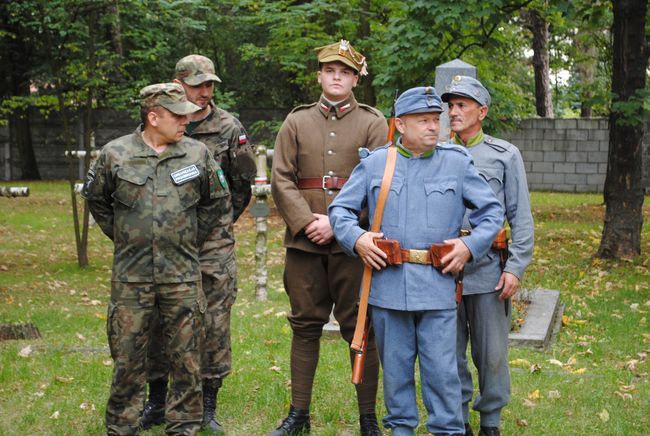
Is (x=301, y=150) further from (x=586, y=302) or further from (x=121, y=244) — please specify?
(x=586, y=302)

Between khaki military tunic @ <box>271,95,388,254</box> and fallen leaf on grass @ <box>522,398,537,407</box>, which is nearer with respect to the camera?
khaki military tunic @ <box>271,95,388,254</box>

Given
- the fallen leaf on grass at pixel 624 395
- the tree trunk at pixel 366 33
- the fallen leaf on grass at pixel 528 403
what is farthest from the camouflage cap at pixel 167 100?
the tree trunk at pixel 366 33

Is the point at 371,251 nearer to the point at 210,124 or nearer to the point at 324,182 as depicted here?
the point at 324,182

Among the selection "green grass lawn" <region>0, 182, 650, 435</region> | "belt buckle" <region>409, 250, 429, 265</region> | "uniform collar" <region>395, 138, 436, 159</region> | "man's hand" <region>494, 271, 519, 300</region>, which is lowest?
"green grass lawn" <region>0, 182, 650, 435</region>

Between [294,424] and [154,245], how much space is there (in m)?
1.34

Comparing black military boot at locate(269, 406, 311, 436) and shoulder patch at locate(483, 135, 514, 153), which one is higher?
shoulder patch at locate(483, 135, 514, 153)

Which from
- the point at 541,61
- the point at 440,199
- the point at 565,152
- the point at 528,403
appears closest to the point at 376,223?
the point at 440,199

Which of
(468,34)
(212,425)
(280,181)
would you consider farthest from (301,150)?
(468,34)

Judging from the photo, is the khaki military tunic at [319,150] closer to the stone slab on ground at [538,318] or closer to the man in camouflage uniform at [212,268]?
the man in camouflage uniform at [212,268]

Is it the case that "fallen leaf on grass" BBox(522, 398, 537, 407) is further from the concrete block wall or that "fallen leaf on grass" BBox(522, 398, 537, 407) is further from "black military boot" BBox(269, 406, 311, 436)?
the concrete block wall

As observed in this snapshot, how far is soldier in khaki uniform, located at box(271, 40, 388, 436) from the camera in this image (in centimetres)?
536

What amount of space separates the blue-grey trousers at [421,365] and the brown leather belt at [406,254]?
0.24 m

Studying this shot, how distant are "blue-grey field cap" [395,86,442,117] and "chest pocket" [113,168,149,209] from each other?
1.35m

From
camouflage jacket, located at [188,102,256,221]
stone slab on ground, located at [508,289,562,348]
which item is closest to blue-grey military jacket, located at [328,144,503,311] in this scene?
camouflage jacket, located at [188,102,256,221]
